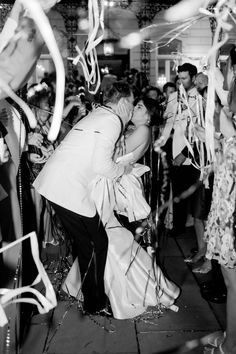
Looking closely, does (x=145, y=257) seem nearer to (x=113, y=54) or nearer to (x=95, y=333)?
(x=95, y=333)

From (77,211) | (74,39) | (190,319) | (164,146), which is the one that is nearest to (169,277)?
(190,319)

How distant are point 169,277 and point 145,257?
1.68 feet

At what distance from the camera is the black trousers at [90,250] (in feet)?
10.6

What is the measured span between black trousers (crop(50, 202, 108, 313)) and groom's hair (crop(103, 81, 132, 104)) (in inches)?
36.7

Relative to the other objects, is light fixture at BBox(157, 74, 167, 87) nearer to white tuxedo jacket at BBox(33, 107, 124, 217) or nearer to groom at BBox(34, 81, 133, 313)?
groom at BBox(34, 81, 133, 313)

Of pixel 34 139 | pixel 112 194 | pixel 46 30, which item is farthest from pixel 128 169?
pixel 46 30

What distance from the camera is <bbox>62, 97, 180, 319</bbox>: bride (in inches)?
136

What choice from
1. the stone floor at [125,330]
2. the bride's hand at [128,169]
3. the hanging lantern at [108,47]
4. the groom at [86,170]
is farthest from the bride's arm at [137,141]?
the hanging lantern at [108,47]

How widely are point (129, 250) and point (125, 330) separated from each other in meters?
0.70

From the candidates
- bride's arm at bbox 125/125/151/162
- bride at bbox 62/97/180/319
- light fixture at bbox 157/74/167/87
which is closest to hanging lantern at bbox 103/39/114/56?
light fixture at bbox 157/74/167/87

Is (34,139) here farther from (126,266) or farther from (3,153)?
(3,153)

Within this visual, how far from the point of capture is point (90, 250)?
3336mm

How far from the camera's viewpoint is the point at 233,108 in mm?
2436

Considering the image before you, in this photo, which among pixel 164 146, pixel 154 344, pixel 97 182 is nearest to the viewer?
pixel 154 344
